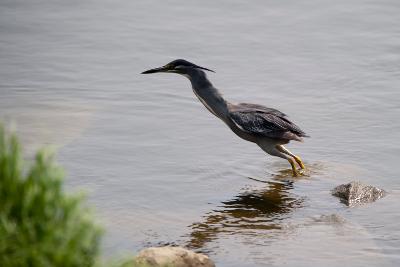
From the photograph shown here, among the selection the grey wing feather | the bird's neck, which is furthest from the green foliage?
the bird's neck

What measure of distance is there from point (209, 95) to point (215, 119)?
62.1 inches

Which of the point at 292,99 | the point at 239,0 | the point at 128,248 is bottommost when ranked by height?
the point at 128,248

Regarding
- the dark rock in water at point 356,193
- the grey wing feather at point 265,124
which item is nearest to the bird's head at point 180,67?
the grey wing feather at point 265,124

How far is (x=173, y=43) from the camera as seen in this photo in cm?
1440

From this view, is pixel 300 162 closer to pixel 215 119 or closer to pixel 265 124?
pixel 265 124

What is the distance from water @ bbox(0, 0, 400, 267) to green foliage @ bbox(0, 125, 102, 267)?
307cm

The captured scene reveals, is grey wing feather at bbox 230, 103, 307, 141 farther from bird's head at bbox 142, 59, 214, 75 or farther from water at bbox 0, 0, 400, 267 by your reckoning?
bird's head at bbox 142, 59, 214, 75

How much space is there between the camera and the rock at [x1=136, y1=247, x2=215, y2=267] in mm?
7034

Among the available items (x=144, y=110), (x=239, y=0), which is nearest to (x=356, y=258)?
(x=144, y=110)

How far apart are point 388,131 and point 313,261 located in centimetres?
401

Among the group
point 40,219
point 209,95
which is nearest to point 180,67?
point 209,95

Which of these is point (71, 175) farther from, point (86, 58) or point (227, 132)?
point (86, 58)

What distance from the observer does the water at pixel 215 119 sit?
8914 mm

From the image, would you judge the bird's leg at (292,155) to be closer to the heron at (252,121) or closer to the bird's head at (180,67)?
the heron at (252,121)
